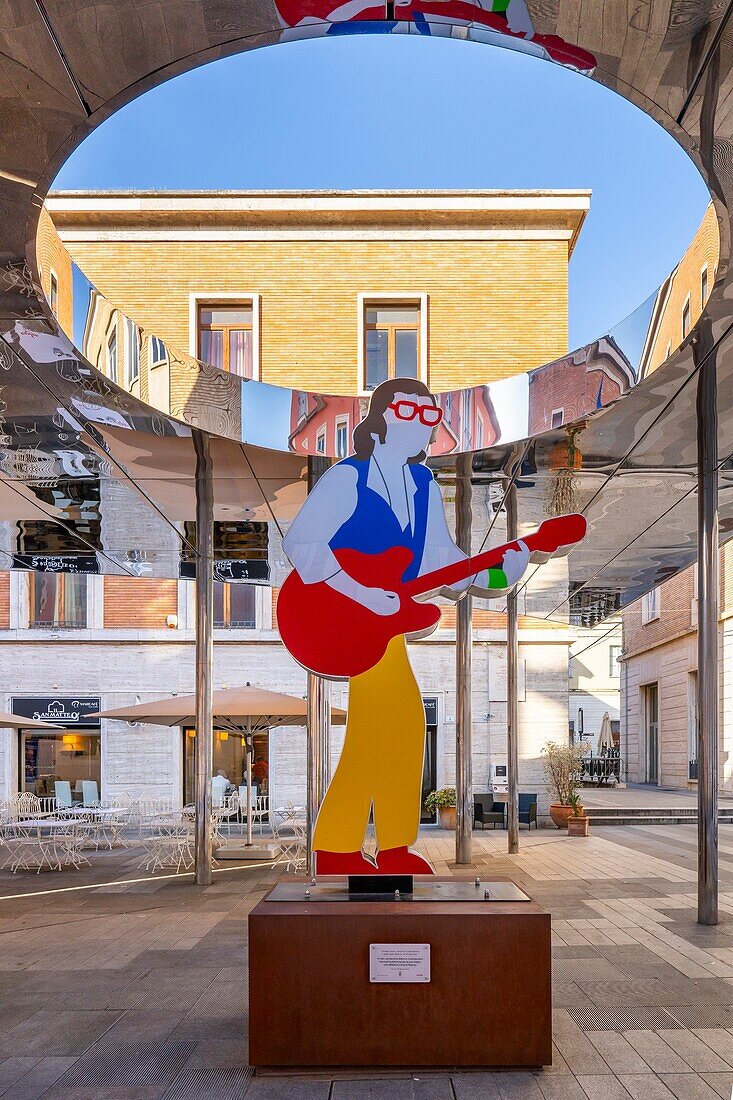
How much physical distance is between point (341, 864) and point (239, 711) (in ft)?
29.7

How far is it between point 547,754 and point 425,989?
690 inches

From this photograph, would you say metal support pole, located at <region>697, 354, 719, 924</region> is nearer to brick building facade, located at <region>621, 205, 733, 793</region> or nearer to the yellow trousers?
the yellow trousers

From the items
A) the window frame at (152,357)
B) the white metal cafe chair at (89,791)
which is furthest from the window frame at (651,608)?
the window frame at (152,357)

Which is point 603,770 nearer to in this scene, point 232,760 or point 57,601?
point 232,760

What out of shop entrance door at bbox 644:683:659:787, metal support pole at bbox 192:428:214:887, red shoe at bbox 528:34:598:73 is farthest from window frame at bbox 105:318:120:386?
shop entrance door at bbox 644:683:659:787

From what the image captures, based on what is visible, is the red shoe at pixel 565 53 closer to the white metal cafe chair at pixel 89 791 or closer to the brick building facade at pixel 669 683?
the white metal cafe chair at pixel 89 791

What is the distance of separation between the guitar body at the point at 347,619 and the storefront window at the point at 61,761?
60.9ft

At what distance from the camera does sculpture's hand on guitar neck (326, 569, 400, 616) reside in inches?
271

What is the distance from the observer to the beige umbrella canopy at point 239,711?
15625 millimetres

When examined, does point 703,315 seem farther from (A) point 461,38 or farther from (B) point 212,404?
(B) point 212,404

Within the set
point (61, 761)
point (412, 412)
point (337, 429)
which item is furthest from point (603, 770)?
point (412, 412)

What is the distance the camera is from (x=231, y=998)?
7.55m

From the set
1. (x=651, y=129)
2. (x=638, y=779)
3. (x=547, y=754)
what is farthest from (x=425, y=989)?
(x=638, y=779)

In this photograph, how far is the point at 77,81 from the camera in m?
5.90
